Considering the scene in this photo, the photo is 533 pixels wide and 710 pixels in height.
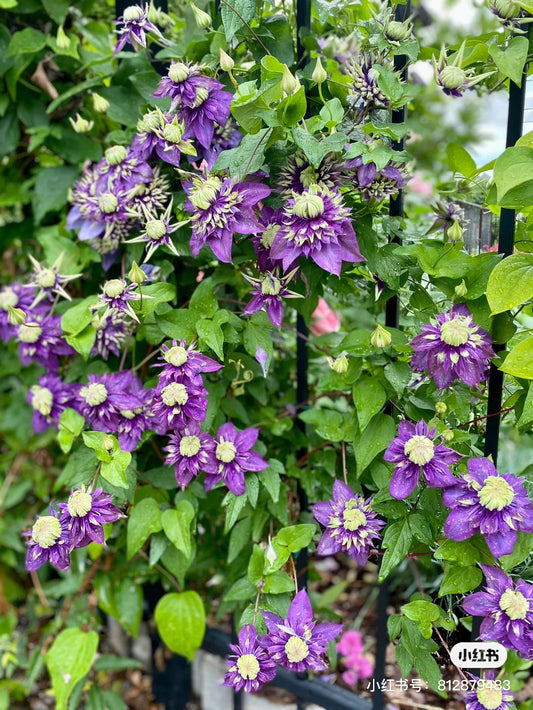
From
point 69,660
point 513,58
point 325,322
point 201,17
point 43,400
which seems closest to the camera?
point 513,58

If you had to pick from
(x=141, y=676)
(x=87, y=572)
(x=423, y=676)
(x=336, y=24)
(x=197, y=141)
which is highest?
(x=336, y=24)

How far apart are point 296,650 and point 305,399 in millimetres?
413

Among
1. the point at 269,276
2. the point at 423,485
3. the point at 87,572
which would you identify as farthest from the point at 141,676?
the point at 269,276

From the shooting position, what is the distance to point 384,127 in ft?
2.40

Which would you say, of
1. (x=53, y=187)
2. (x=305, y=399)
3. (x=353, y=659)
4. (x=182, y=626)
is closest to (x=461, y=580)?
(x=305, y=399)

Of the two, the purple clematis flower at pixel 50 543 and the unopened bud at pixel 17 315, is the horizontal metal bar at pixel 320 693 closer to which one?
the purple clematis flower at pixel 50 543

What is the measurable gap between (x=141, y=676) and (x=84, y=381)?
3.18ft

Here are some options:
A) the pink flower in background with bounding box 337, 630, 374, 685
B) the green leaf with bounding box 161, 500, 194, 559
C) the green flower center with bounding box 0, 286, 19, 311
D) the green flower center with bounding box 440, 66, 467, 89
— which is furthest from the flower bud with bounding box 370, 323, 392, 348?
the pink flower in background with bounding box 337, 630, 374, 685

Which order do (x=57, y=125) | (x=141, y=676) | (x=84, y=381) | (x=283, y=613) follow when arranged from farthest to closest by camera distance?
1. (x=141, y=676)
2. (x=57, y=125)
3. (x=84, y=381)
4. (x=283, y=613)

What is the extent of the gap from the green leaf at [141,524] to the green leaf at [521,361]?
1.82 feet

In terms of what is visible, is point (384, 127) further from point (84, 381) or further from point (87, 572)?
point (87, 572)

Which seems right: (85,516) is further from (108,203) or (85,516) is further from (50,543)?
(108,203)

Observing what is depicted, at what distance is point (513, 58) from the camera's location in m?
0.65

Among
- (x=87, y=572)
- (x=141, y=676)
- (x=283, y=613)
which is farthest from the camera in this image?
(x=141, y=676)
